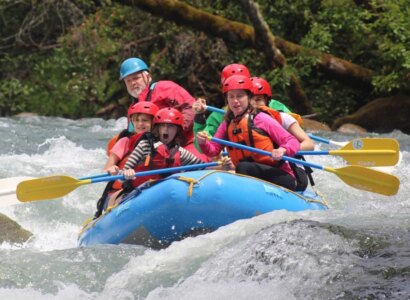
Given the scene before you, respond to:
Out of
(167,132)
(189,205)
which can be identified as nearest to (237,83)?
(167,132)

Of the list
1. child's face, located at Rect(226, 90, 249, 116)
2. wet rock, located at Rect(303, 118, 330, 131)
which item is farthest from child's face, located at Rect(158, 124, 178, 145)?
wet rock, located at Rect(303, 118, 330, 131)

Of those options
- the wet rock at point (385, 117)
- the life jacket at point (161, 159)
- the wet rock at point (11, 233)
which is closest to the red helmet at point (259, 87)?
the life jacket at point (161, 159)

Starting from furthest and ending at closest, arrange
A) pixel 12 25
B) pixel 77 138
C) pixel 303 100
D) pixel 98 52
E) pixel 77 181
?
pixel 12 25 → pixel 98 52 → pixel 303 100 → pixel 77 138 → pixel 77 181

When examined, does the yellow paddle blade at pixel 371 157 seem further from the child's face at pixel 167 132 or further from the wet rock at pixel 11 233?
the wet rock at pixel 11 233

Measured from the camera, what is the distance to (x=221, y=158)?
21.7ft

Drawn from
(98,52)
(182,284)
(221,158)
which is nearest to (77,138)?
(98,52)

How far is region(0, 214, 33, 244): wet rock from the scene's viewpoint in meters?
6.02

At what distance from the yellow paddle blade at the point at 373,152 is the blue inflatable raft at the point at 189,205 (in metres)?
0.90

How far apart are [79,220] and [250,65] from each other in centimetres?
699

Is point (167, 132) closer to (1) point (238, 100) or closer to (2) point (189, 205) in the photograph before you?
(1) point (238, 100)

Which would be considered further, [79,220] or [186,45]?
[186,45]

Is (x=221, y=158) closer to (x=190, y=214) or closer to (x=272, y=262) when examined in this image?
(x=190, y=214)

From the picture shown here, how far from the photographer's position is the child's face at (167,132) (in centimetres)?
586

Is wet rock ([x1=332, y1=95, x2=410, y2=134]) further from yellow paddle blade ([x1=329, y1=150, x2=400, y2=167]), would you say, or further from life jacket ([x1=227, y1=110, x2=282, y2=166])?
life jacket ([x1=227, y1=110, x2=282, y2=166])
